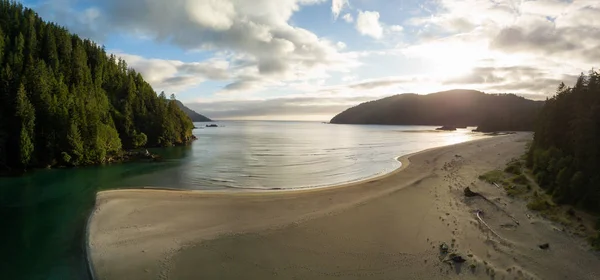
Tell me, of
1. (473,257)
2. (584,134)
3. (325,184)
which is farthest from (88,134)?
(584,134)

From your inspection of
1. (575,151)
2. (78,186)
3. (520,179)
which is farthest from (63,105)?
(575,151)

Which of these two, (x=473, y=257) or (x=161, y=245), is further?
(x=161, y=245)

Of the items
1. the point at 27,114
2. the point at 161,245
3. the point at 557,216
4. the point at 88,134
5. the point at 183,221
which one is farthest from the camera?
the point at 88,134

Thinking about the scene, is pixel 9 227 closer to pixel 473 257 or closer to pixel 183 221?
pixel 183 221

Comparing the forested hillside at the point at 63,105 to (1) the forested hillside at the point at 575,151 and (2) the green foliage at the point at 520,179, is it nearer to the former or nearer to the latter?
(2) the green foliage at the point at 520,179

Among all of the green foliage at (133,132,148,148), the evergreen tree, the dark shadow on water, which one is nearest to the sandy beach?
the dark shadow on water

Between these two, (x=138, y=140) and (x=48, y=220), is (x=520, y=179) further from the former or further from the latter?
(x=138, y=140)

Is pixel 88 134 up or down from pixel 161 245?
up

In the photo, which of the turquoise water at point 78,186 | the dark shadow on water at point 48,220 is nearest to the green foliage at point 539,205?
the turquoise water at point 78,186
